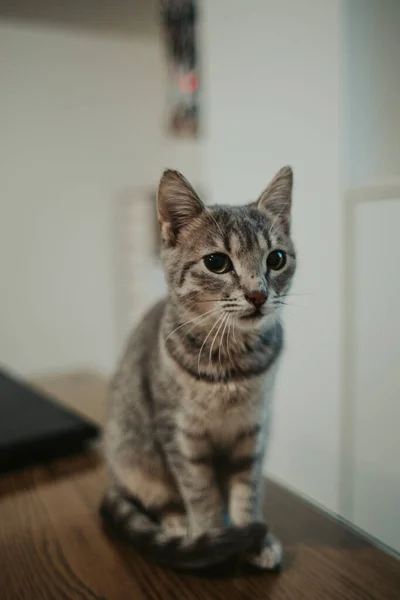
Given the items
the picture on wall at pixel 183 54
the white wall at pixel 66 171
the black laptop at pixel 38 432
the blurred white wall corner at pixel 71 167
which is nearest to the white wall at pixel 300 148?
the picture on wall at pixel 183 54

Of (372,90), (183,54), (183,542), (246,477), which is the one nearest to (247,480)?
(246,477)

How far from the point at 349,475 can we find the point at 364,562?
0.10 m

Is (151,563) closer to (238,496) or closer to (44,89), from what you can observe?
(238,496)

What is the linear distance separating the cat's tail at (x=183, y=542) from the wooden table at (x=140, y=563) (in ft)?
0.07

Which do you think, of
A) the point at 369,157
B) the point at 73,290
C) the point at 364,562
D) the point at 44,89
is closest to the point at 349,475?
the point at 364,562

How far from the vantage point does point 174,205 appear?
2.00ft

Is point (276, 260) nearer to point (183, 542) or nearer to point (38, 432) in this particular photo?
point (183, 542)

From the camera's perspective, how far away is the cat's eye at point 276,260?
593 millimetres

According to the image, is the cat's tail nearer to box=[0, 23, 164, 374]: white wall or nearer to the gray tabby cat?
the gray tabby cat

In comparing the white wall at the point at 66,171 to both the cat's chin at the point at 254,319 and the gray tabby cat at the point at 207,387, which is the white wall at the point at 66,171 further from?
the cat's chin at the point at 254,319

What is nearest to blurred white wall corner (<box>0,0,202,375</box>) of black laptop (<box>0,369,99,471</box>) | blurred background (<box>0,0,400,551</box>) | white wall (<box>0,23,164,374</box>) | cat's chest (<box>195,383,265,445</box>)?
white wall (<box>0,23,164,374</box>)

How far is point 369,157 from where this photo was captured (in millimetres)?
583

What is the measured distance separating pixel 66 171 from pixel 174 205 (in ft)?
5.91

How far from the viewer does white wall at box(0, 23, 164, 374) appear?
2131 mm
